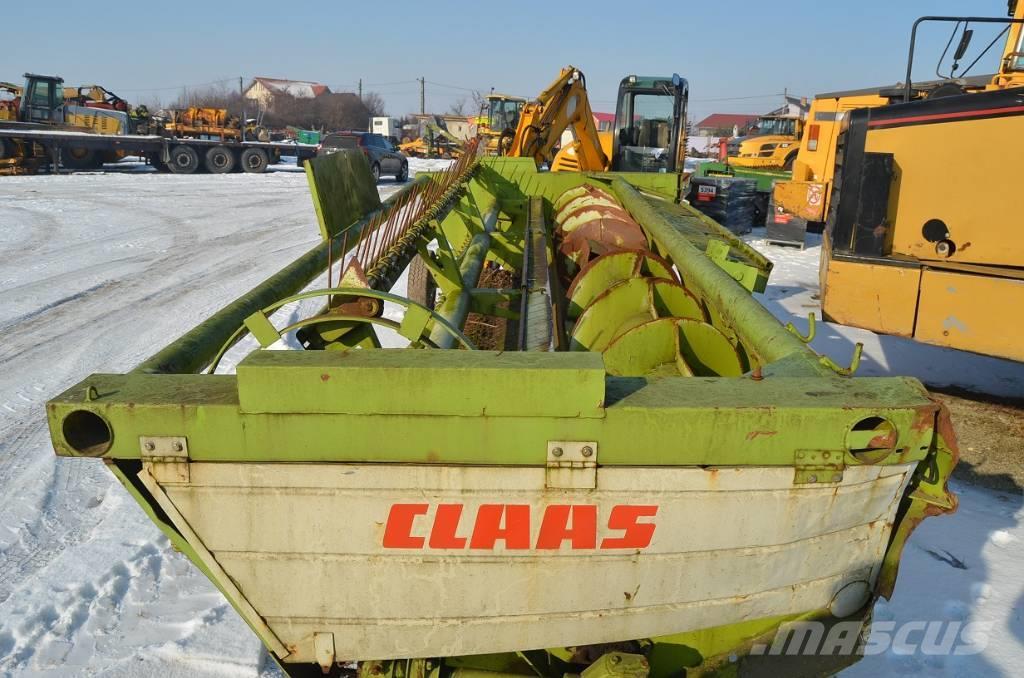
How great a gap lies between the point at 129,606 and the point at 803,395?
8.74 ft

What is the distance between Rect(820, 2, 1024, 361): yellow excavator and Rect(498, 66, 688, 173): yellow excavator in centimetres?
429

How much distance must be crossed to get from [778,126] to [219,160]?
17.8 meters

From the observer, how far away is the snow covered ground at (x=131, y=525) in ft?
8.68

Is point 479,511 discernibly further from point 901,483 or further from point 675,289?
point 675,289

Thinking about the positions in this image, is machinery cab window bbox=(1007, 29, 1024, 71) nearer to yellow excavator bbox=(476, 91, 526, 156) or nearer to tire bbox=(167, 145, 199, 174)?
yellow excavator bbox=(476, 91, 526, 156)

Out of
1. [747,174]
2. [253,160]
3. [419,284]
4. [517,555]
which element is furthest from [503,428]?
[253,160]

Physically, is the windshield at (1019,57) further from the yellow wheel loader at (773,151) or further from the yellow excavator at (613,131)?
the yellow wheel loader at (773,151)

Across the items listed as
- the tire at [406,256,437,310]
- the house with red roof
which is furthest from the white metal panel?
the house with red roof

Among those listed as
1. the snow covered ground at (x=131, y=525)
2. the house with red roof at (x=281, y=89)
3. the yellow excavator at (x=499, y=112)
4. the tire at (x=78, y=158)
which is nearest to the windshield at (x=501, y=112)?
the yellow excavator at (x=499, y=112)

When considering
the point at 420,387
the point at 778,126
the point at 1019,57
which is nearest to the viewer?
the point at 420,387

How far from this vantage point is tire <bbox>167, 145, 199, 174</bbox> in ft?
74.0

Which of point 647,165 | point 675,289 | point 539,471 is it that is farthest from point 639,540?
point 647,165

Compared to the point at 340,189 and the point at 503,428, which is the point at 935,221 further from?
the point at 503,428

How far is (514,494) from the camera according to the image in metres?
1.57
